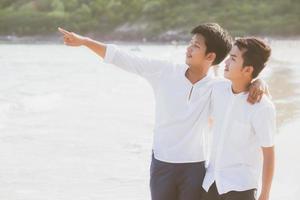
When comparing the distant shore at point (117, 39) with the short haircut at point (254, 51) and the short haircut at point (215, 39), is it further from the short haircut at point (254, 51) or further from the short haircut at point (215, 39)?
the short haircut at point (254, 51)

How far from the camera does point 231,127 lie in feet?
7.99

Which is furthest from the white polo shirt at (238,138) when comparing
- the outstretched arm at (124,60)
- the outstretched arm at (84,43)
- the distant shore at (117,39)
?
the distant shore at (117,39)

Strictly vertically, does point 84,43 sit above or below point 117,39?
above

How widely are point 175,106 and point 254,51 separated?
1.27 feet

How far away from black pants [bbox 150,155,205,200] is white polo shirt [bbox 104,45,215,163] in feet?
0.09

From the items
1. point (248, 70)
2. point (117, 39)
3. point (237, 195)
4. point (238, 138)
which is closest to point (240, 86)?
point (248, 70)

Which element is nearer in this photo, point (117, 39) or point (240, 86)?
point (240, 86)

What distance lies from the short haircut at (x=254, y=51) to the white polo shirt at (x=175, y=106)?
215 mm

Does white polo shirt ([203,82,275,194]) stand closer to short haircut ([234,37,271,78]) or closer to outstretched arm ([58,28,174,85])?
short haircut ([234,37,271,78])

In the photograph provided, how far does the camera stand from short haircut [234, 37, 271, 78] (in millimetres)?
2434

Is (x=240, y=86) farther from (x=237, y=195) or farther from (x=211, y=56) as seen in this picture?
(x=237, y=195)

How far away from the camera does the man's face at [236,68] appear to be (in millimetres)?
2465

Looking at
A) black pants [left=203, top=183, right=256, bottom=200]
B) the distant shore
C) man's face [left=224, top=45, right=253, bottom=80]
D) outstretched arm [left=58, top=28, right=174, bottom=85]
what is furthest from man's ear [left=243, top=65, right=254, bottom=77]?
the distant shore

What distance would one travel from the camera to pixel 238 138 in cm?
242
